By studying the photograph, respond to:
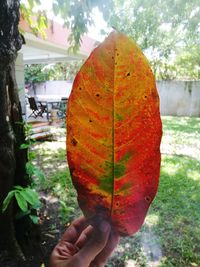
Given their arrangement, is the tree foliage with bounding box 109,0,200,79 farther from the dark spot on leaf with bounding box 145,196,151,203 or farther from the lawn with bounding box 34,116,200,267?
the lawn with bounding box 34,116,200,267

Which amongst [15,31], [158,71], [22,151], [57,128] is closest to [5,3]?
[15,31]

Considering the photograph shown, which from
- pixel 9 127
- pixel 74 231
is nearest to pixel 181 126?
pixel 9 127

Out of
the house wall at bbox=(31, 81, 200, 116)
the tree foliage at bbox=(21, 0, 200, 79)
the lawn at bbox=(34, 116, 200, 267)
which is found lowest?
the lawn at bbox=(34, 116, 200, 267)

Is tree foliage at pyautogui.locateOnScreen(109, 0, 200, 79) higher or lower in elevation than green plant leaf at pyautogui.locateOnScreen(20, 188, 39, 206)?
higher

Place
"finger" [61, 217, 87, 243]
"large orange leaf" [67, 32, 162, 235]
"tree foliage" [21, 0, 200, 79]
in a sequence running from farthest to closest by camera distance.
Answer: "tree foliage" [21, 0, 200, 79], "finger" [61, 217, 87, 243], "large orange leaf" [67, 32, 162, 235]

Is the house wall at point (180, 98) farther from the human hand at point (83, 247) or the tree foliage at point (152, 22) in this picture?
the human hand at point (83, 247)

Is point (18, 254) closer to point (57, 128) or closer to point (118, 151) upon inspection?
point (118, 151)

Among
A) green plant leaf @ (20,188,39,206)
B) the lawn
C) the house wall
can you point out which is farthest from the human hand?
the house wall
